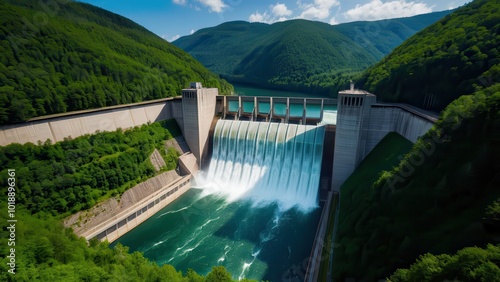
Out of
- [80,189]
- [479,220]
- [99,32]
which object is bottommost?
[80,189]

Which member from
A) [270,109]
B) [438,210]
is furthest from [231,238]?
[270,109]

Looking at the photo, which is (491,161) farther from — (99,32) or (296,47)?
(296,47)

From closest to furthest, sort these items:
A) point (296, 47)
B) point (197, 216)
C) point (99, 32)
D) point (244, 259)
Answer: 1. point (244, 259)
2. point (197, 216)
3. point (99, 32)
4. point (296, 47)

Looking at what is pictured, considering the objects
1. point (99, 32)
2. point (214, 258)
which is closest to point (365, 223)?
point (214, 258)

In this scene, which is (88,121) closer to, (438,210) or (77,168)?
(77,168)

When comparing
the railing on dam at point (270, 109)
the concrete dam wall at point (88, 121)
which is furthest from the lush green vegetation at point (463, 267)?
the concrete dam wall at point (88, 121)
